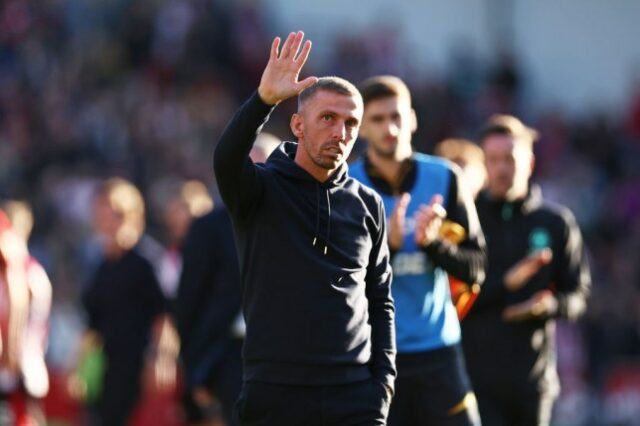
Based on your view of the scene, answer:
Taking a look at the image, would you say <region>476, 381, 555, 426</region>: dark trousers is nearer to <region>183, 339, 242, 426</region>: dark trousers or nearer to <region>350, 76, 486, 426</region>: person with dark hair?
<region>350, 76, 486, 426</region>: person with dark hair

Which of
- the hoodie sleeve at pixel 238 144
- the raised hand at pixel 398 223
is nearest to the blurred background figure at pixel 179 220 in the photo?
the raised hand at pixel 398 223

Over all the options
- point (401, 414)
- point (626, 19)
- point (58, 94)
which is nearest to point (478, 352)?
point (401, 414)

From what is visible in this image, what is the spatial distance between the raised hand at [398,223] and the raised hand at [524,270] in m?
1.71

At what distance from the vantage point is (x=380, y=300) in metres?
7.21

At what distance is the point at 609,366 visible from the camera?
19.2 metres

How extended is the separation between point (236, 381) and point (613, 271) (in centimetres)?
1187

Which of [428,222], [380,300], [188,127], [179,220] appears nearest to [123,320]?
[179,220]

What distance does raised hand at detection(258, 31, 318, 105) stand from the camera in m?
6.57

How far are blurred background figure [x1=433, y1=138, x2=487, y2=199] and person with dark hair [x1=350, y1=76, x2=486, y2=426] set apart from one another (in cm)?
218

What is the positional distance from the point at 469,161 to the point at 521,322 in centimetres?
163

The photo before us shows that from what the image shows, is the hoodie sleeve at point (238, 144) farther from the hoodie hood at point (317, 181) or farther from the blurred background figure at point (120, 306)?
the blurred background figure at point (120, 306)

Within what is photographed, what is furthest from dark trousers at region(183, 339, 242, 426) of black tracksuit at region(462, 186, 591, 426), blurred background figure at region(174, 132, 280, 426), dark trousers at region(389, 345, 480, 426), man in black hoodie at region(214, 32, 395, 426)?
man in black hoodie at region(214, 32, 395, 426)

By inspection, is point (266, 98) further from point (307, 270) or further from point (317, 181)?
point (307, 270)

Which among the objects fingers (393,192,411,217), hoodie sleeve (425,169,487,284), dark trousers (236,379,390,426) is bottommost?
dark trousers (236,379,390,426)
